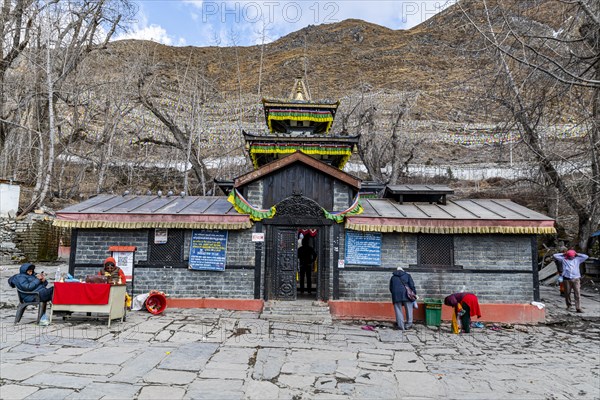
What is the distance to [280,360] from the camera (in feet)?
23.4

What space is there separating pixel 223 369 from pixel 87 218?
264 inches

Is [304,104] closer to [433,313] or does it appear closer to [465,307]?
[433,313]

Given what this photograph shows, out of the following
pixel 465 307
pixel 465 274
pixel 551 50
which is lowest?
pixel 465 307

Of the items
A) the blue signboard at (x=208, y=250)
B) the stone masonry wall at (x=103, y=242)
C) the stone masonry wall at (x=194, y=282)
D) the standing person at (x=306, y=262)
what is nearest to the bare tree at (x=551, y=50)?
the standing person at (x=306, y=262)

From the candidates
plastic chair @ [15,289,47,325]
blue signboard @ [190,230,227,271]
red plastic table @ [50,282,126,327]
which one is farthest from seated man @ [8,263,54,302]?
blue signboard @ [190,230,227,271]

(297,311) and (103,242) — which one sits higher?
(103,242)

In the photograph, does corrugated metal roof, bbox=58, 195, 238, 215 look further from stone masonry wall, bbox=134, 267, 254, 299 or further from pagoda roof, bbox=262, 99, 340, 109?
pagoda roof, bbox=262, 99, 340, 109

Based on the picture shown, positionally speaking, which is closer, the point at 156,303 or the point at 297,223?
the point at 156,303

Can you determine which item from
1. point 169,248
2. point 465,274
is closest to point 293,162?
point 169,248

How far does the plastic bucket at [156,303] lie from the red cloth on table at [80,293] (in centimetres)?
183

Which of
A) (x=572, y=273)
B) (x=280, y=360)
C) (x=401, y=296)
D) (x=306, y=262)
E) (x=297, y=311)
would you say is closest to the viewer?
(x=280, y=360)

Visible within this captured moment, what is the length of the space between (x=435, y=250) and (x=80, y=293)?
890 centimetres

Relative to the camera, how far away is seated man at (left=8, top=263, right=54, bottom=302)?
8617mm

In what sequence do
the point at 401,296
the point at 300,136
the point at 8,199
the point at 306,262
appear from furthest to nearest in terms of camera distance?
the point at 8,199 → the point at 306,262 → the point at 300,136 → the point at 401,296
